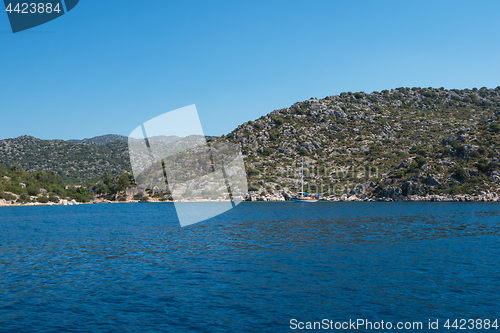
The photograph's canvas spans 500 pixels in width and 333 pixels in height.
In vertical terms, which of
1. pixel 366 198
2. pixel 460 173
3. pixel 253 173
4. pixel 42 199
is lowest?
pixel 366 198

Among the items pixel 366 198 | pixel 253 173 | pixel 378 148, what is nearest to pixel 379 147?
pixel 378 148

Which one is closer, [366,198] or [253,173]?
[366,198]

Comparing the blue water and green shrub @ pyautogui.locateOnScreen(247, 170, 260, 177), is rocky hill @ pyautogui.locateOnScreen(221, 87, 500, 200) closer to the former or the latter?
green shrub @ pyautogui.locateOnScreen(247, 170, 260, 177)

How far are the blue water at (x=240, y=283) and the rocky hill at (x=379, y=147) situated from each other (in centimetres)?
8683

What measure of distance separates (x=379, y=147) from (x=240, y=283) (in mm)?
149228

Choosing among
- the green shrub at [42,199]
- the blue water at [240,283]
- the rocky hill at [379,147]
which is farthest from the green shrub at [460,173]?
the green shrub at [42,199]

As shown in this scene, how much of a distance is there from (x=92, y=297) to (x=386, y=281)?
16199mm

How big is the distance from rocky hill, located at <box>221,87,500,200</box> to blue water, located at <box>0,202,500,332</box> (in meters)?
86.8

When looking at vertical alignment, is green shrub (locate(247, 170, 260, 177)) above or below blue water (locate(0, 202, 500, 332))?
above

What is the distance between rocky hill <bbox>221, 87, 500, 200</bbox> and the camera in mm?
112188

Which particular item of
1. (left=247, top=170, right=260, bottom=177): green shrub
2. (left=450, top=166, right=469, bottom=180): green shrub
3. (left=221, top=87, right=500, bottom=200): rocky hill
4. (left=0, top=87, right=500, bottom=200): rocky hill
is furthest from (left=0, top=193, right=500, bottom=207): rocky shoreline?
(left=247, top=170, right=260, bottom=177): green shrub

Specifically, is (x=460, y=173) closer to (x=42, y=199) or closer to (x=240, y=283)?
(x=240, y=283)

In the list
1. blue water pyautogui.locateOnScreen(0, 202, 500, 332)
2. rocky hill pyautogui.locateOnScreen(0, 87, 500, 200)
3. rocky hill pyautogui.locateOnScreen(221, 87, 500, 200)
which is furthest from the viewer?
rocky hill pyautogui.locateOnScreen(221, 87, 500, 200)

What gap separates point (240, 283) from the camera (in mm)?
19281
